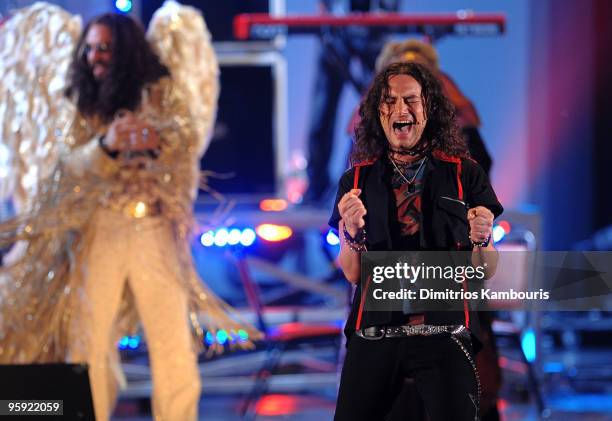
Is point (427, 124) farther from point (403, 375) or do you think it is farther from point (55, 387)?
point (55, 387)

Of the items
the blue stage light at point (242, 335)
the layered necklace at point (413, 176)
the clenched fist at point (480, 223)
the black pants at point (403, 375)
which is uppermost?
the layered necklace at point (413, 176)

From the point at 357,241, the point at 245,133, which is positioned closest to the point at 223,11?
the point at 245,133

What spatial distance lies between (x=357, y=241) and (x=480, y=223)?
1.03ft

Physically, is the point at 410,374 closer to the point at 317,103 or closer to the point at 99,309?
the point at 99,309

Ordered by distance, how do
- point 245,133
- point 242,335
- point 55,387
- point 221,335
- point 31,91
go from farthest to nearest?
point 245,133, point 31,91, point 221,335, point 242,335, point 55,387

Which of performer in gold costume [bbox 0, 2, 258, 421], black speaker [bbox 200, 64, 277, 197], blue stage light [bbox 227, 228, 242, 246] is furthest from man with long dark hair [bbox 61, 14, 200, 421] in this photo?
black speaker [bbox 200, 64, 277, 197]

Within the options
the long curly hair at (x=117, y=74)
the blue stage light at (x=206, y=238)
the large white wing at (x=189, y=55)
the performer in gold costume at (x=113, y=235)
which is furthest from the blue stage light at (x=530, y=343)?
the long curly hair at (x=117, y=74)

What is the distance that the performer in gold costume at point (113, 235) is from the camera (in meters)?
3.96

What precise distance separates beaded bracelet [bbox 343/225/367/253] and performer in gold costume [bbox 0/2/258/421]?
1.39 m

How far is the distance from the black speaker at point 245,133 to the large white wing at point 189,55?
2188 mm

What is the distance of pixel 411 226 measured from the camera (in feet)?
9.02

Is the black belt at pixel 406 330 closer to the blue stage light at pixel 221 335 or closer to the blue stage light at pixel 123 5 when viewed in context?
the blue stage light at pixel 221 335

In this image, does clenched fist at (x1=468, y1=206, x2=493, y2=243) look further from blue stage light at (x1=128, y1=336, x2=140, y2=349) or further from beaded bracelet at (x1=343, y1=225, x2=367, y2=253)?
blue stage light at (x1=128, y1=336, x2=140, y2=349)

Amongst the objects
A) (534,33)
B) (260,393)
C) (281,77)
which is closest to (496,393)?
(260,393)
